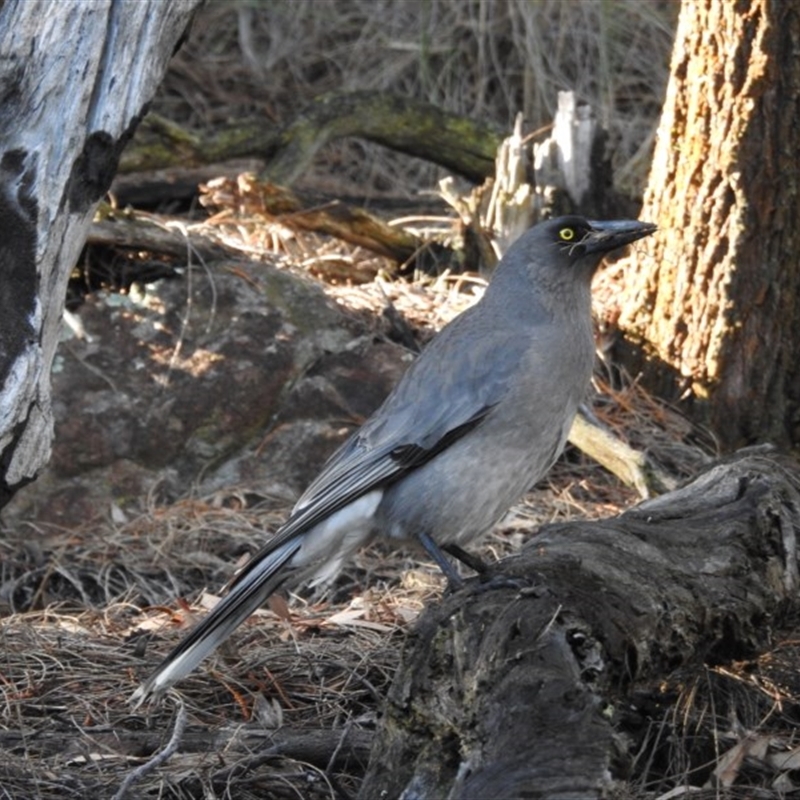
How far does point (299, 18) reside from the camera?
11164mm

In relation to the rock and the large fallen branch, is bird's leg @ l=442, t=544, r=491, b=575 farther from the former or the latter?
the large fallen branch

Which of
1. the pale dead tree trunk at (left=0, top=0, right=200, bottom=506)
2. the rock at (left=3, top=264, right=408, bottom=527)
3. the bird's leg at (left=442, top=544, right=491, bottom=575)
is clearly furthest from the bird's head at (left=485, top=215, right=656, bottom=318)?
the rock at (left=3, top=264, right=408, bottom=527)

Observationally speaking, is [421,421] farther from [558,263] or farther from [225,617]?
[225,617]

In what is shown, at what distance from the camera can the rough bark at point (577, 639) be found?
334 cm

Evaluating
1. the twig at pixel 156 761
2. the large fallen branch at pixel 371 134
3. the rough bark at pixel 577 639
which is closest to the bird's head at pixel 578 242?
the rough bark at pixel 577 639

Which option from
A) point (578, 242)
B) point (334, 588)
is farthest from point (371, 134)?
point (578, 242)

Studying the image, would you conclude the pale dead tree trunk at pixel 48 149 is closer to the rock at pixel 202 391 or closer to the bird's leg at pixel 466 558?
the bird's leg at pixel 466 558

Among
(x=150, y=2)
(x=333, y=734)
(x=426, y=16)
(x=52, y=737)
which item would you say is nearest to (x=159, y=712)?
(x=52, y=737)

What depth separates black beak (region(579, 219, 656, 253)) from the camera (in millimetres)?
5250

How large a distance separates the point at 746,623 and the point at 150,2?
258 centimetres

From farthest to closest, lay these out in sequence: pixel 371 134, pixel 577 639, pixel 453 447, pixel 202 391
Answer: pixel 371 134, pixel 202 391, pixel 453 447, pixel 577 639

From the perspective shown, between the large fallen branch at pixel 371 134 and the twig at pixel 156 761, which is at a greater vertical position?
the large fallen branch at pixel 371 134

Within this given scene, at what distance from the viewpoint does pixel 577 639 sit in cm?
374

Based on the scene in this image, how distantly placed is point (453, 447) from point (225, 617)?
3.07 feet
